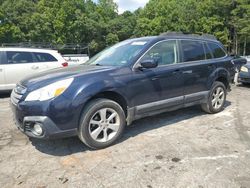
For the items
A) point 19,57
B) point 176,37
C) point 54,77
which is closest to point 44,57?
point 19,57

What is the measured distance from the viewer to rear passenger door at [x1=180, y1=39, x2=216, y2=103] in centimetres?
543

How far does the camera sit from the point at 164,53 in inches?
204

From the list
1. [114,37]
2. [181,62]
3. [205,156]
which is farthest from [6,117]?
[114,37]

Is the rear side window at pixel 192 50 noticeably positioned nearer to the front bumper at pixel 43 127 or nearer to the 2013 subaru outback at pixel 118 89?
the 2013 subaru outback at pixel 118 89

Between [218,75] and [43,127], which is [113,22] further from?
[43,127]

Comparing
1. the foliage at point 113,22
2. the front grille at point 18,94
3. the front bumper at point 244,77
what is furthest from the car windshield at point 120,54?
→ the foliage at point 113,22

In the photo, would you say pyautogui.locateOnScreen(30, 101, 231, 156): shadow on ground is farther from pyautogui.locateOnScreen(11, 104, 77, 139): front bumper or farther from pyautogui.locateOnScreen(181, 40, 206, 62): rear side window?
pyautogui.locateOnScreen(181, 40, 206, 62): rear side window

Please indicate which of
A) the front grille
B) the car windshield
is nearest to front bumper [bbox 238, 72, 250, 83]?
the car windshield

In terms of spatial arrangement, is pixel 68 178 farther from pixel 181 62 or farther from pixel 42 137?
pixel 181 62

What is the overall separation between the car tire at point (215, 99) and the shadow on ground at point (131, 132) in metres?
0.24

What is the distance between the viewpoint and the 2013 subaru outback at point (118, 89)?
3918 mm

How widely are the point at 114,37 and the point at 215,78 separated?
4423 centimetres

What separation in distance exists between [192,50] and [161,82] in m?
1.24

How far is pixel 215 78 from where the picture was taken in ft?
19.9
